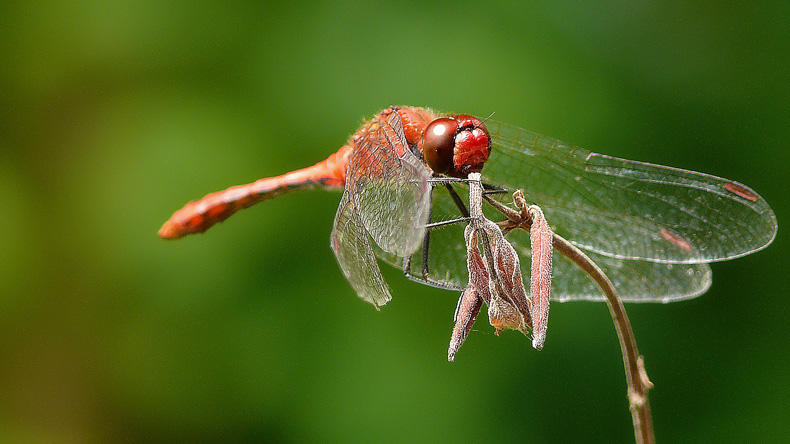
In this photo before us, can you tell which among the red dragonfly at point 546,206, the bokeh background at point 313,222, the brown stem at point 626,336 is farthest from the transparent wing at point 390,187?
the bokeh background at point 313,222

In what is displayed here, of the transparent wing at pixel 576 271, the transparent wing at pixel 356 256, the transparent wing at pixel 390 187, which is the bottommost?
the transparent wing at pixel 576 271

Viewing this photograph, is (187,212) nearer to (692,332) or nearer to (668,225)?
(668,225)

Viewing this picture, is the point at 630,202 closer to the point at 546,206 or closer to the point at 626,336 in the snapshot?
the point at 546,206

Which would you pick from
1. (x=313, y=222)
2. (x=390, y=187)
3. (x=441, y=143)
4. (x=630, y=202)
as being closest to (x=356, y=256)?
(x=390, y=187)

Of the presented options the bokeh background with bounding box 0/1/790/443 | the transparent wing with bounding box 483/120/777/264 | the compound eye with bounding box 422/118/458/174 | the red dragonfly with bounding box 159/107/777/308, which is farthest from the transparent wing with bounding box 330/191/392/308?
the bokeh background with bounding box 0/1/790/443

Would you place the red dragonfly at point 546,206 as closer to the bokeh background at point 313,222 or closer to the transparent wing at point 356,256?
the transparent wing at point 356,256

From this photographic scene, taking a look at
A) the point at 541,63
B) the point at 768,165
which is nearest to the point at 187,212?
the point at 541,63

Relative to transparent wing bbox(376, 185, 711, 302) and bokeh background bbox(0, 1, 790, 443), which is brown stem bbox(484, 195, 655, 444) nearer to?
transparent wing bbox(376, 185, 711, 302)

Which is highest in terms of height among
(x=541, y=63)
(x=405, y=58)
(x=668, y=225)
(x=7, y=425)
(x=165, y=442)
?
(x=405, y=58)
